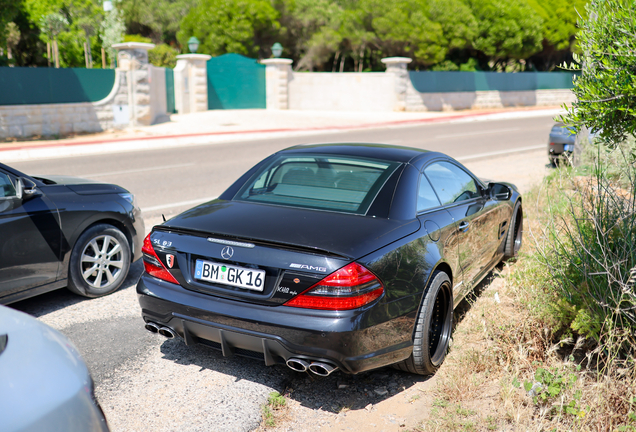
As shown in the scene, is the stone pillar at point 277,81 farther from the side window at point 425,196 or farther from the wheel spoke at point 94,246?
the side window at point 425,196

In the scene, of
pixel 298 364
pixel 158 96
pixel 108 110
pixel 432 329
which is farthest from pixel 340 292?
pixel 158 96

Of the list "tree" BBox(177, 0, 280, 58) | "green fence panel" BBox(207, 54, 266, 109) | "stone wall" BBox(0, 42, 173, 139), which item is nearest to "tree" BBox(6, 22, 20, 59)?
"stone wall" BBox(0, 42, 173, 139)

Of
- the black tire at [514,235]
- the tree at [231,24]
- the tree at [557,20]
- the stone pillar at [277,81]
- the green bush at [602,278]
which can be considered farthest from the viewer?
the tree at [557,20]

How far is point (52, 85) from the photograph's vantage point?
18656 mm

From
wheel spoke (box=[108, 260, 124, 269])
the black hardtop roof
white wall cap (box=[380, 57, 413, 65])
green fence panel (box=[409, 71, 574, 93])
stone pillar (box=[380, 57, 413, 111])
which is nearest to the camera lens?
→ the black hardtop roof

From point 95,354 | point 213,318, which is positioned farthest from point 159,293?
point 95,354

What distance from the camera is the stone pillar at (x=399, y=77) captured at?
103ft

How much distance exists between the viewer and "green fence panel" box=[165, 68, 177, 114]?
26.3 meters

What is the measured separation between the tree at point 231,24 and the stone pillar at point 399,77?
8.33 meters

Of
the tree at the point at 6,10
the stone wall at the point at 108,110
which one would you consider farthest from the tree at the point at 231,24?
the tree at the point at 6,10

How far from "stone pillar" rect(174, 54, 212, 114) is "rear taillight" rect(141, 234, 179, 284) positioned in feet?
80.1

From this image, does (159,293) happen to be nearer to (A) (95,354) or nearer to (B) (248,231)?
(B) (248,231)

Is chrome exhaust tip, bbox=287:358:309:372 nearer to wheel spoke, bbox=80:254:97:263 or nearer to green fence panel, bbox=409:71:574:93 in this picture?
wheel spoke, bbox=80:254:97:263

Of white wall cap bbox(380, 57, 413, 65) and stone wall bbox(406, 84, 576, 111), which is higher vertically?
white wall cap bbox(380, 57, 413, 65)
